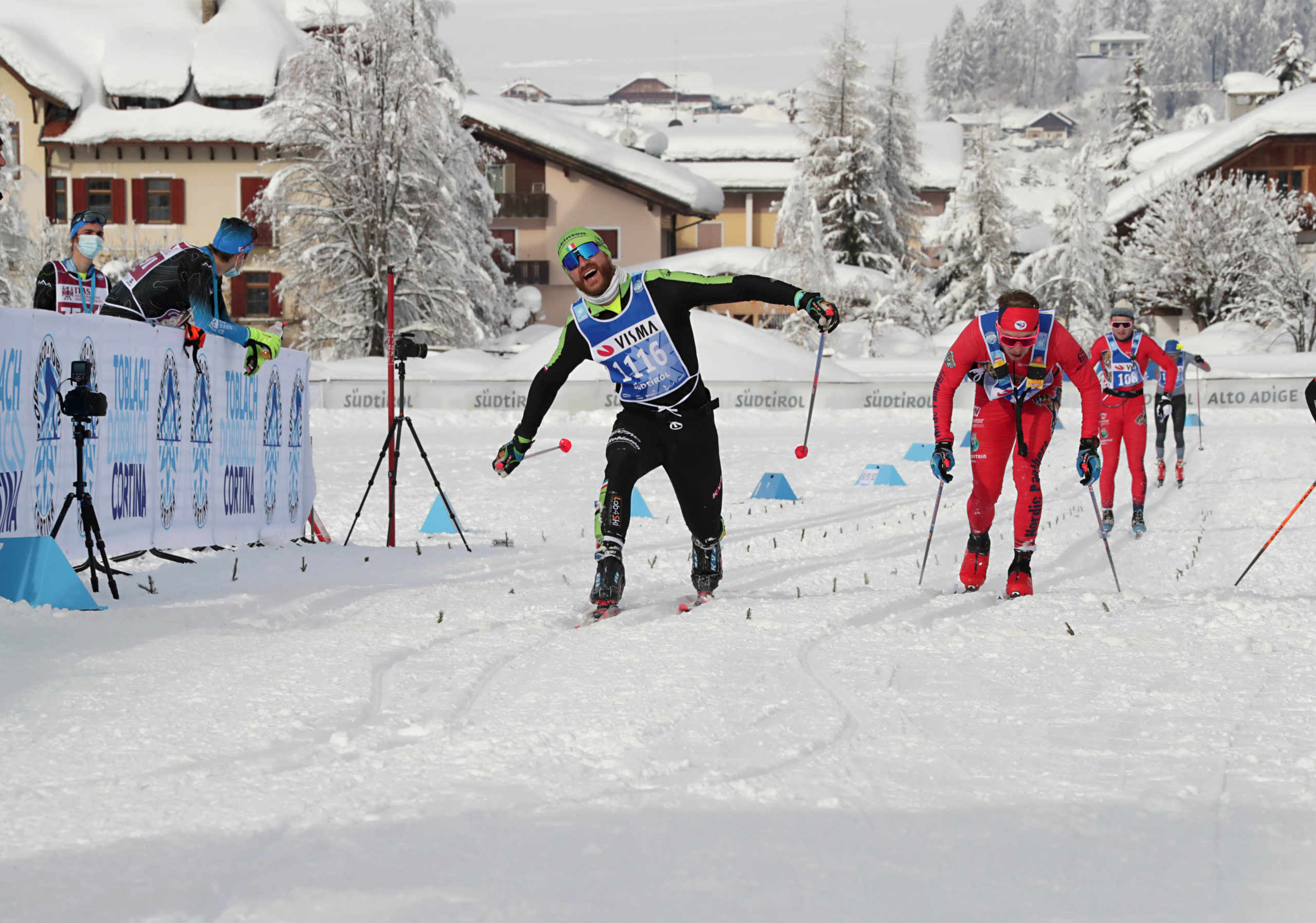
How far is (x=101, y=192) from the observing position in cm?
4222

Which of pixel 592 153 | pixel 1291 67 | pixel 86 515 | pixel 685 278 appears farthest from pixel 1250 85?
pixel 86 515

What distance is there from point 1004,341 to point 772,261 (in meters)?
36.1

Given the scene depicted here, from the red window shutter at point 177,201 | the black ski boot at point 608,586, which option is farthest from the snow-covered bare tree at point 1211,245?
the black ski boot at point 608,586

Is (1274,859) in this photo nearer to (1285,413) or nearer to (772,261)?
(1285,413)

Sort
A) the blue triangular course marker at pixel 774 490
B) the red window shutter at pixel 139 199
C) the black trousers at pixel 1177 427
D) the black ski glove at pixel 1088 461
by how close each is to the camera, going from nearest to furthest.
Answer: the black ski glove at pixel 1088 461 < the blue triangular course marker at pixel 774 490 < the black trousers at pixel 1177 427 < the red window shutter at pixel 139 199

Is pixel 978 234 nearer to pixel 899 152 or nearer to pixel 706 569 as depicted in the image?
pixel 899 152

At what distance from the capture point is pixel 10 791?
3.12 metres

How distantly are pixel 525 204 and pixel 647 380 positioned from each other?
1597 inches

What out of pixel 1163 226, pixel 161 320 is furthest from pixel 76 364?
pixel 1163 226

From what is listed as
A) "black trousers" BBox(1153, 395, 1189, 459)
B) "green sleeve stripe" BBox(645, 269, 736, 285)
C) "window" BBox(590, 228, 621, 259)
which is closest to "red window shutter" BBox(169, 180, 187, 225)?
"window" BBox(590, 228, 621, 259)

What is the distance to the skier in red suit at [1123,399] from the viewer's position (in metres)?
11.5

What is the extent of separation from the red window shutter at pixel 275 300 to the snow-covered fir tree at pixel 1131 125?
4250 centimetres

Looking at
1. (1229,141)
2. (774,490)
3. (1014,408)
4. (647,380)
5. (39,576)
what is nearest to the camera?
(39,576)

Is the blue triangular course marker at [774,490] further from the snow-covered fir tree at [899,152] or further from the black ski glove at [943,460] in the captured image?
the snow-covered fir tree at [899,152]
